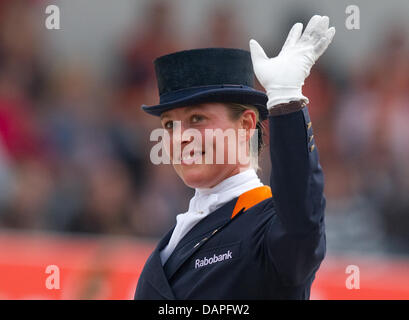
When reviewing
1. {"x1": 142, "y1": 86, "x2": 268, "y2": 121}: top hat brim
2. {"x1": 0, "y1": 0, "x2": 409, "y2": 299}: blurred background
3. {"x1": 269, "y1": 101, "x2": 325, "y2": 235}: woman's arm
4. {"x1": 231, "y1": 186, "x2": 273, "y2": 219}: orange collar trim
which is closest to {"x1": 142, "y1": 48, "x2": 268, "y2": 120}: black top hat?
{"x1": 142, "y1": 86, "x2": 268, "y2": 121}: top hat brim

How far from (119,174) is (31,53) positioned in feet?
5.56

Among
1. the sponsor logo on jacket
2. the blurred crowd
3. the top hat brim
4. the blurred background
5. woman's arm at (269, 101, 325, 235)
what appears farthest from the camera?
the blurred crowd

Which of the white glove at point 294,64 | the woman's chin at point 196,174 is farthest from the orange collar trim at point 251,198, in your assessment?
the white glove at point 294,64

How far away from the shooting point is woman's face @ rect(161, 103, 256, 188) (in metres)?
2.16

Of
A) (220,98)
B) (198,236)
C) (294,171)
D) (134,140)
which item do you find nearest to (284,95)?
(294,171)

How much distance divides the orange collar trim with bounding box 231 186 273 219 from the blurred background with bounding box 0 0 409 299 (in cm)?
230

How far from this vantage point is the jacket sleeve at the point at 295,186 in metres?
1.78

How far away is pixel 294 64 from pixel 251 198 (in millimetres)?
520

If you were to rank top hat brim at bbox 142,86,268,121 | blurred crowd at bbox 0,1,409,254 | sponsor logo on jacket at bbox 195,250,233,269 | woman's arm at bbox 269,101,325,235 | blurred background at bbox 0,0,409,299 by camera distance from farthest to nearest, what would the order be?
1. blurred crowd at bbox 0,1,409,254
2. blurred background at bbox 0,0,409,299
3. top hat brim at bbox 142,86,268,121
4. sponsor logo on jacket at bbox 195,250,233,269
5. woman's arm at bbox 269,101,325,235

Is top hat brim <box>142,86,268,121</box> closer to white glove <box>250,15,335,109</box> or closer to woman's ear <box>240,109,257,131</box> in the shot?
woman's ear <box>240,109,257,131</box>

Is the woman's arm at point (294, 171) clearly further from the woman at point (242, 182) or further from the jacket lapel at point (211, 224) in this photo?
the jacket lapel at point (211, 224)

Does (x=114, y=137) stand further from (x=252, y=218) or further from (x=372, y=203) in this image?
(x=252, y=218)

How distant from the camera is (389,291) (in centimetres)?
439
